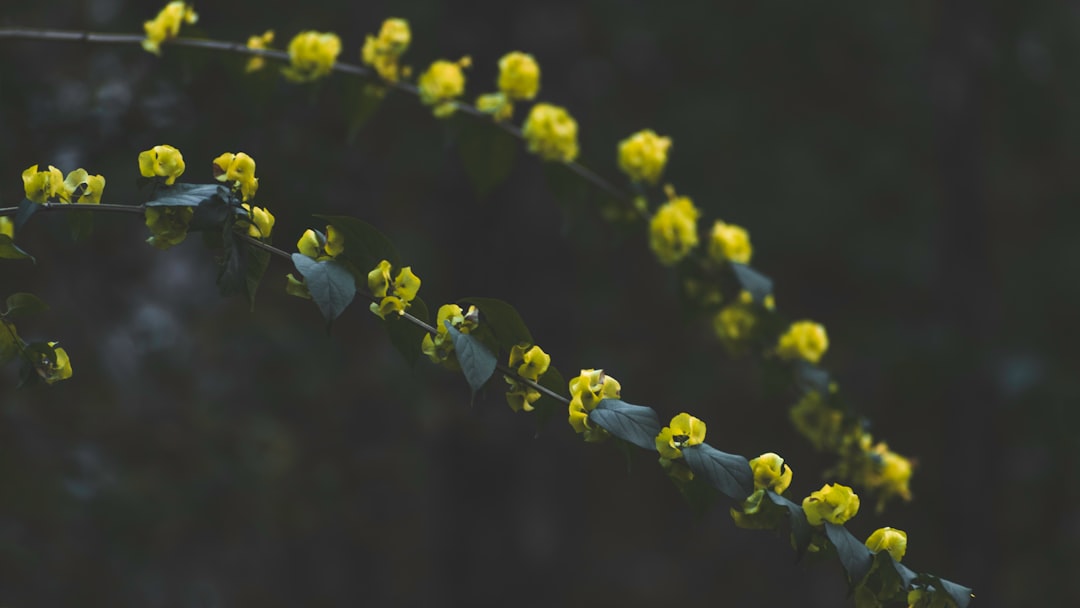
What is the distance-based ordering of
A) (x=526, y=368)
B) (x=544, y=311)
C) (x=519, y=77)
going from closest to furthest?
(x=526, y=368)
(x=519, y=77)
(x=544, y=311)

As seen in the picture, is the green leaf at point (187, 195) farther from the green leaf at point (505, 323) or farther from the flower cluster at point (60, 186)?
the green leaf at point (505, 323)

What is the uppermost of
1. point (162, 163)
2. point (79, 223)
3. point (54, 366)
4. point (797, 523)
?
point (797, 523)

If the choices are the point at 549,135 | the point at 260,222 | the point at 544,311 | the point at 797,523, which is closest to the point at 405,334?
the point at 260,222

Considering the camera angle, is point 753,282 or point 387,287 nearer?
point 387,287

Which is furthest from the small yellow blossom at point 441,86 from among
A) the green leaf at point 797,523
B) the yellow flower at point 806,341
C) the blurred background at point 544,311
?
the green leaf at point 797,523

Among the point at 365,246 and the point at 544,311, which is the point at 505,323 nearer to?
the point at 365,246

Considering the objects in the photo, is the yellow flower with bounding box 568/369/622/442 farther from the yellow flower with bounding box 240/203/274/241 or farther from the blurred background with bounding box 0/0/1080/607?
the blurred background with bounding box 0/0/1080/607
